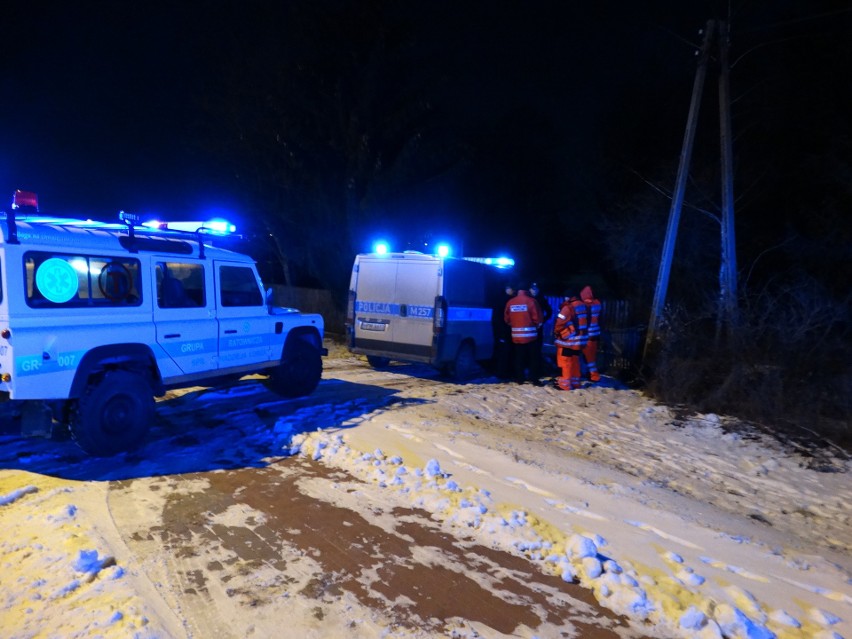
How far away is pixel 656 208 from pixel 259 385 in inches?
543

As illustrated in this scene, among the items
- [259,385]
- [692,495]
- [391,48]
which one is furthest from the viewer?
[391,48]

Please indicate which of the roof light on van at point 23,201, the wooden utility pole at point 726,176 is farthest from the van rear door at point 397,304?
the roof light on van at point 23,201

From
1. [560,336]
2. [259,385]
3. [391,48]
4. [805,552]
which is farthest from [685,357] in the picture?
[391,48]

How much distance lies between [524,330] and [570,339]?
0.85m

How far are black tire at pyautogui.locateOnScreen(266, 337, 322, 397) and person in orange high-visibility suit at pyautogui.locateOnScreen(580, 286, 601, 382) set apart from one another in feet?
17.0

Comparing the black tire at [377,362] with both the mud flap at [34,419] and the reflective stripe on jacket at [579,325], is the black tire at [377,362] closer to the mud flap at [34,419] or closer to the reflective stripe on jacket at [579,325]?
the reflective stripe on jacket at [579,325]

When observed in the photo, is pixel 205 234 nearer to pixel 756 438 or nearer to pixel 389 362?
pixel 389 362

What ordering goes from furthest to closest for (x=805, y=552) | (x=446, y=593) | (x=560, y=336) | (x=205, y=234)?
(x=560, y=336) < (x=205, y=234) < (x=805, y=552) < (x=446, y=593)

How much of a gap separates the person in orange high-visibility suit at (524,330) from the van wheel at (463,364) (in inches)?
33.5

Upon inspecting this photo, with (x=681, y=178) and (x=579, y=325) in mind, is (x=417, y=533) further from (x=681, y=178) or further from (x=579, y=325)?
(x=681, y=178)

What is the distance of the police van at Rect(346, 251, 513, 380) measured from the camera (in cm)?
1020

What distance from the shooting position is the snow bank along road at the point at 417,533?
3348mm

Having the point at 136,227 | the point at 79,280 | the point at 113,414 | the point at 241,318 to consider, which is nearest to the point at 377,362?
the point at 241,318

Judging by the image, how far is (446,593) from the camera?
363 centimetres
